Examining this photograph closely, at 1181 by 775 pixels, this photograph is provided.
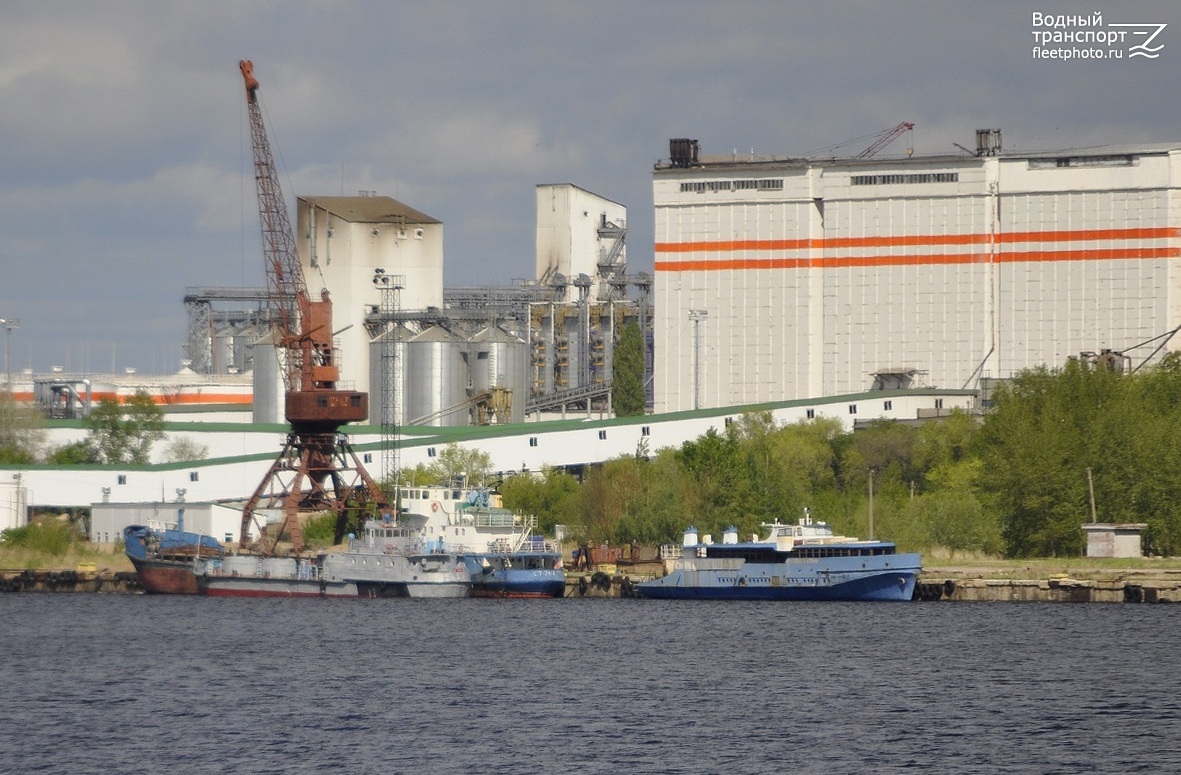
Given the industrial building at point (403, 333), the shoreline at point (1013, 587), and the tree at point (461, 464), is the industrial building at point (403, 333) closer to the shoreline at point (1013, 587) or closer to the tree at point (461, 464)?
the tree at point (461, 464)

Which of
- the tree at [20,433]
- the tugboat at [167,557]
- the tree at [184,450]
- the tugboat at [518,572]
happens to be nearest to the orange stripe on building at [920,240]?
the tree at [184,450]

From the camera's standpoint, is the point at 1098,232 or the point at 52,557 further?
the point at 1098,232

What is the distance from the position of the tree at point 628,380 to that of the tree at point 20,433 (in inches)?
1852

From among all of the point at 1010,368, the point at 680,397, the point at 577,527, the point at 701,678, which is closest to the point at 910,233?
the point at 1010,368

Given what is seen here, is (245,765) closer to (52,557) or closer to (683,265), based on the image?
(52,557)

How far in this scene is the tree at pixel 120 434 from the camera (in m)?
138

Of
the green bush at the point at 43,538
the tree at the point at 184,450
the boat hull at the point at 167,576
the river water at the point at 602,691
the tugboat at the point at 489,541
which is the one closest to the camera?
the river water at the point at 602,691

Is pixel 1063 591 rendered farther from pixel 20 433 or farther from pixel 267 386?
pixel 267 386

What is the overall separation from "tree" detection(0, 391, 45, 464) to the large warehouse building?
44494 millimetres

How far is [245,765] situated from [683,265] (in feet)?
325

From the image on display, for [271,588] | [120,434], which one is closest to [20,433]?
[120,434]

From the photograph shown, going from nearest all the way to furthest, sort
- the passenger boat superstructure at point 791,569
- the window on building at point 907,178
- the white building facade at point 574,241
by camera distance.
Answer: the passenger boat superstructure at point 791,569
the window on building at point 907,178
the white building facade at point 574,241

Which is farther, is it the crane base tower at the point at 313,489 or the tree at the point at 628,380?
the tree at the point at 628,380

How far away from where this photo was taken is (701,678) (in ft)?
222
